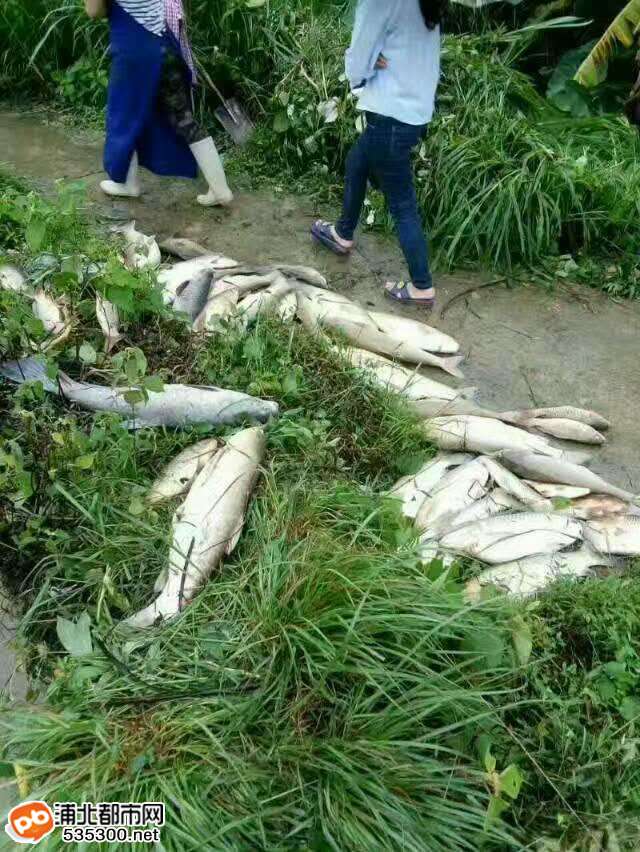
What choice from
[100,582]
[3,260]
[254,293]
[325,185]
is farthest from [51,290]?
[325,185]

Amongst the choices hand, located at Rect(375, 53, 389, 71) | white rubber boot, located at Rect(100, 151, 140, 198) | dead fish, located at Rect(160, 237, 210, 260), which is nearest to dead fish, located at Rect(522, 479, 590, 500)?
hand, located at Rect(375, 53, 389, 71)

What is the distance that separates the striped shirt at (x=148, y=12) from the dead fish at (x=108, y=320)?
68.5 inches

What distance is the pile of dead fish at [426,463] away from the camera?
9.76 feet

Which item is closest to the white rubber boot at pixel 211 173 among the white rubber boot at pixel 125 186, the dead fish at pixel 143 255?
the white rubber boot at pixel 125 186

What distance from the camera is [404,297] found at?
4492 mm

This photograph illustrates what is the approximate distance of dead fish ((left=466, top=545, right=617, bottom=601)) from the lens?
2.90 m

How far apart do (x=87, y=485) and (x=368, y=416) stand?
4.02 feet

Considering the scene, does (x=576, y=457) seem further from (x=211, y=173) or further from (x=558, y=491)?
(x=211, y=173)

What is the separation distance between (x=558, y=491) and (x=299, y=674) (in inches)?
54.5

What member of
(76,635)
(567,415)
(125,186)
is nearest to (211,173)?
(125,186)

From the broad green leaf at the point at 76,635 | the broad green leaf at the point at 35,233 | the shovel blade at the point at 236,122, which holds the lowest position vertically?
the broad green leaf at the point at 76,635

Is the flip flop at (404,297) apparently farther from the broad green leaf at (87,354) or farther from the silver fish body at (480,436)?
the broad green leaf at (87,354)

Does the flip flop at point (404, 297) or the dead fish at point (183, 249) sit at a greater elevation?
the dead fish at point (183, 249)

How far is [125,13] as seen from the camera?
4.41 m
